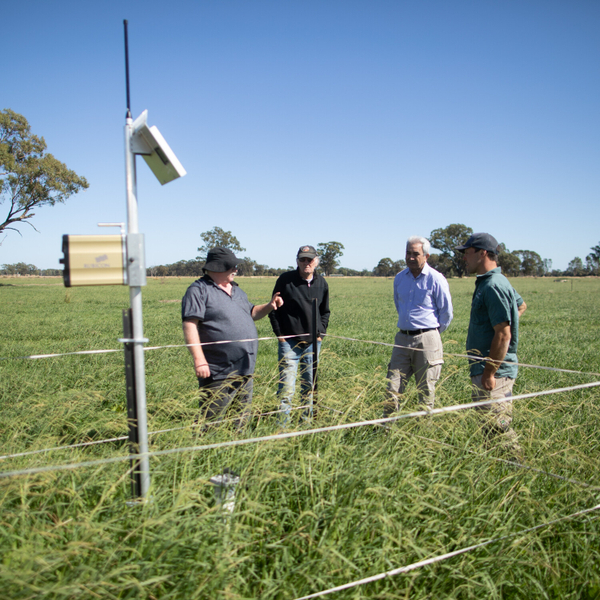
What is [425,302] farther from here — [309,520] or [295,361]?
[309,520]

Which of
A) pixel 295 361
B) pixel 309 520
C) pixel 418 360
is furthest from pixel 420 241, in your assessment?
pixel 309 520

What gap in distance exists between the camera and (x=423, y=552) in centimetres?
207

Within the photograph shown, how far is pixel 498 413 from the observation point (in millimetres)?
3365

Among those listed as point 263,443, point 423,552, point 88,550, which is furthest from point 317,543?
point 88,550

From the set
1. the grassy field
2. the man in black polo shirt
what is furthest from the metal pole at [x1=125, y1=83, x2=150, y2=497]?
the man in black polo shirt

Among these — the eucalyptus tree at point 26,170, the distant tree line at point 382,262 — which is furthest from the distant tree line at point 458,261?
the eucalyptus tree at point 26,170

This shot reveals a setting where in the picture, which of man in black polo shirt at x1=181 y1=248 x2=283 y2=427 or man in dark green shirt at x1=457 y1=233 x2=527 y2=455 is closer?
man in dark green shirt at x1=457 y1=233 x2=527 y2=455

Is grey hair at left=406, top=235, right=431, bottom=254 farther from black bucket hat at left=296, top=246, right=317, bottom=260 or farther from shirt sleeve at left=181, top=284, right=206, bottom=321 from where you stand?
shirt sleeve at left=181, top=284, right=206, bottom=321

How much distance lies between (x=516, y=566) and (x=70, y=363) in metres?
7.22

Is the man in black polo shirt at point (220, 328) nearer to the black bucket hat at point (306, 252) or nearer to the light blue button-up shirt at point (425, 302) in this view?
the black bucket hat at point (306, 252)

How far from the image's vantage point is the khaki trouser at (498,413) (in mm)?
3070

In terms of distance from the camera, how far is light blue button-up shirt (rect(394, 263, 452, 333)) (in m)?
4.51

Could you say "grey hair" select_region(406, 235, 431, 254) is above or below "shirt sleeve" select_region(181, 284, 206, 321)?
above

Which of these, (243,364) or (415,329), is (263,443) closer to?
(243,364)
